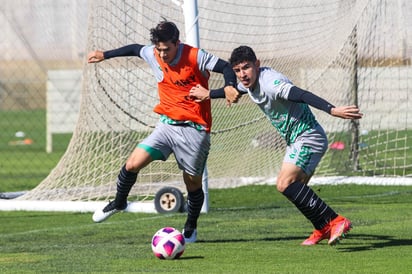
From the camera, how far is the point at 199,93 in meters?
9.53

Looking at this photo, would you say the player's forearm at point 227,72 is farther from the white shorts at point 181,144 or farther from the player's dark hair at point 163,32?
the white shorts at point 181,144

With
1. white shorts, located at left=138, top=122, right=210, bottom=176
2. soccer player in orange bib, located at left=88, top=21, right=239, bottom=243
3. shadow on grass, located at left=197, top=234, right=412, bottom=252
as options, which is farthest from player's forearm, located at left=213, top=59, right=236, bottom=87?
shadow on grass, located at left=197, top=234, right=412, bottom=252

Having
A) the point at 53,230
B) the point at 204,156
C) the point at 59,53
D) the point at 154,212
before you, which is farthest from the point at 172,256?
the point at 59,53

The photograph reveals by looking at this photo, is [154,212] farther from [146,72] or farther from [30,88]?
[30,88]

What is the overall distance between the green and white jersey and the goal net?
3.51 metres

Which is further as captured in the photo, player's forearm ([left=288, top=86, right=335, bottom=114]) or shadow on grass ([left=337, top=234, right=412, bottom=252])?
shadow on grass ([left=337, top=234, right=412, bottom=252])

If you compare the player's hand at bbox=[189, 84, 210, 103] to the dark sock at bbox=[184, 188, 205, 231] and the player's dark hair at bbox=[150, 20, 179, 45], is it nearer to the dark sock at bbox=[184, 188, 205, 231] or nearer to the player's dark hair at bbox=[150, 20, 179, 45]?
the player's dark hair at bbox=[150, 20, 179, 45]

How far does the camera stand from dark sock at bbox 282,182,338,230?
30.9 ft

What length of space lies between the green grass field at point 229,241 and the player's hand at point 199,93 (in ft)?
4.32

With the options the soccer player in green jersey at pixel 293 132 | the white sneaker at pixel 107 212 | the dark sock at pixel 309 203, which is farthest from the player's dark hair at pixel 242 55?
the white sneaker at pixel 107 212

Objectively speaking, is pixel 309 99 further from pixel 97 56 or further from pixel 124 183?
pixel 97 56

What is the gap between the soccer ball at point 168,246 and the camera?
8930 mm

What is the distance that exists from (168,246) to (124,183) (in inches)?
52.1

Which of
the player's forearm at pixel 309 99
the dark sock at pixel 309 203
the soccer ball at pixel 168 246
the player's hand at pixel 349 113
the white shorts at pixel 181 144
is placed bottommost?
the soccer ball at pixel 168 246
